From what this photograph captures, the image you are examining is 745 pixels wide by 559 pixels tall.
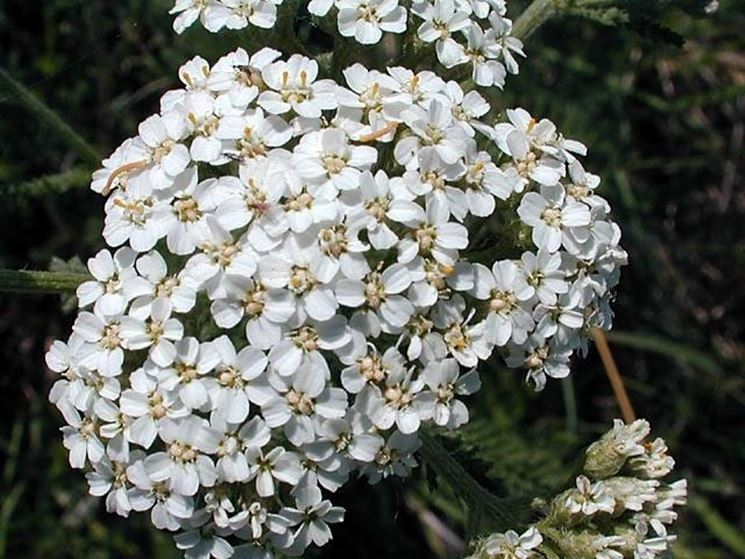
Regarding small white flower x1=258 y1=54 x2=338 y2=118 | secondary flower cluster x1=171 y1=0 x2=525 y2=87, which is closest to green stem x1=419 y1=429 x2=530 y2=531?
small white flower x1=258 y1=54 x2=338 y2=118

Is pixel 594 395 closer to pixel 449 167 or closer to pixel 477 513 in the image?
pixel 477 513

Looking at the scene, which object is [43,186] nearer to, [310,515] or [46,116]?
[46,116]

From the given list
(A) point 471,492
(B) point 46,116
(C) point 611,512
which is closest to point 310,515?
(A) point 471,492

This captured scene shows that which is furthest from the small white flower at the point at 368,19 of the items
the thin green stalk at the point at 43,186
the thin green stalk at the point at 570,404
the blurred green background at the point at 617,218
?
the thin green stalk at the point at 570,404

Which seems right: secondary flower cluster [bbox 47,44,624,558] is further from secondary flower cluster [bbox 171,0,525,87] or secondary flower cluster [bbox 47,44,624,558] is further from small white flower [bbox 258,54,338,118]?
secondary flower cluster [bbox 171,0,525,87]

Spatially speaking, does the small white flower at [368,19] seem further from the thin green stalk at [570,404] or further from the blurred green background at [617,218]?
the thin green stalk at [570,404]

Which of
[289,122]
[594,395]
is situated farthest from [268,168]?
[594,395]
